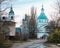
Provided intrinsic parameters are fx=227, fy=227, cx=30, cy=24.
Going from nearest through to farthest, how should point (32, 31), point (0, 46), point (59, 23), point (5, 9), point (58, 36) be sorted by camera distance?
point (0, 46) → point (5, 9) → point (58, 36) → point (59, 23) → point (32, 31)

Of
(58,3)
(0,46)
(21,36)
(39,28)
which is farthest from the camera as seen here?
(39,28)

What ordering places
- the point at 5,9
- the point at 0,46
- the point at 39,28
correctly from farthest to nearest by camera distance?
1. the point at 39,28
2. the point at 5,9
3. the point at 0,46

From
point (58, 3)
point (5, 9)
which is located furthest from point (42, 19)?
point (5, 9)

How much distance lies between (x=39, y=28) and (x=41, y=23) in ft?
20.2

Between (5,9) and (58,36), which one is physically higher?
(5,9)

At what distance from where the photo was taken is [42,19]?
95938 mm

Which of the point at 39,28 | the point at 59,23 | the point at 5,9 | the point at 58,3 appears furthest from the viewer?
the point at 39,28

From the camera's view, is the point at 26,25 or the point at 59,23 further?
the point at 26,25

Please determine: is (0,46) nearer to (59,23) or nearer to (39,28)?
(59,23)

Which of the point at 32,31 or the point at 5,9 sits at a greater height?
the point at 5,9

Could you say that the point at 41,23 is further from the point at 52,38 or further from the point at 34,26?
the point at 52,38

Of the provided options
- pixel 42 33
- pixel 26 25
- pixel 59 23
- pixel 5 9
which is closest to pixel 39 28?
pixel 42 33

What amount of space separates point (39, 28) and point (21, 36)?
38172 millimetres

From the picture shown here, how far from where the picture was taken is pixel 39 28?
9262cm
